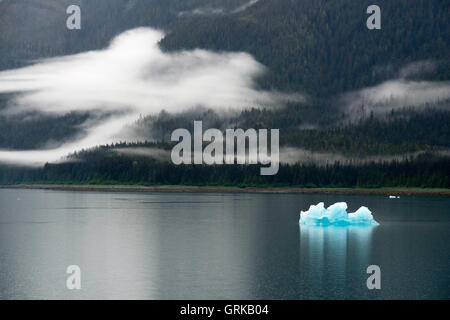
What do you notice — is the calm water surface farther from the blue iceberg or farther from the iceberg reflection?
the blue iceberg

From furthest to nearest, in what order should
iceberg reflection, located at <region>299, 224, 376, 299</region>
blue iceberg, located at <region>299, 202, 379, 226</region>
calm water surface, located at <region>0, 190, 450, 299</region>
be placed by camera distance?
blue iceberg, located at <region>299, 202, 379, 226</region>
iceberg reflection, located at <region>299, 224, 376, 299</region>
calm water surface, located at <region>0, 190, 450, 299</region>

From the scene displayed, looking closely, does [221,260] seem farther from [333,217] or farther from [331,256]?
[333,217]

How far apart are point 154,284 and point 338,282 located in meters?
22.2

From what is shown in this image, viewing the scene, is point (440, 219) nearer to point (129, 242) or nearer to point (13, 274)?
point (129, 242)

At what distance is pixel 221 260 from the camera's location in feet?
313

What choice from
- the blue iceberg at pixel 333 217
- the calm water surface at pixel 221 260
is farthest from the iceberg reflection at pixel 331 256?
the blue iceberg at pixel 333 217

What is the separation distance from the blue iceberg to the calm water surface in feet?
8.20

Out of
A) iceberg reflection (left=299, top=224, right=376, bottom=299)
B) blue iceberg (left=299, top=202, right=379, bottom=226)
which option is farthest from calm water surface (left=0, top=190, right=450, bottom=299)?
blue iceberg (left=299, top=202, right=379, bottom=226)

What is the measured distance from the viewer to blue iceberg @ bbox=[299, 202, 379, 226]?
466ft

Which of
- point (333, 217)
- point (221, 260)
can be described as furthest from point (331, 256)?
point (333, 217)
